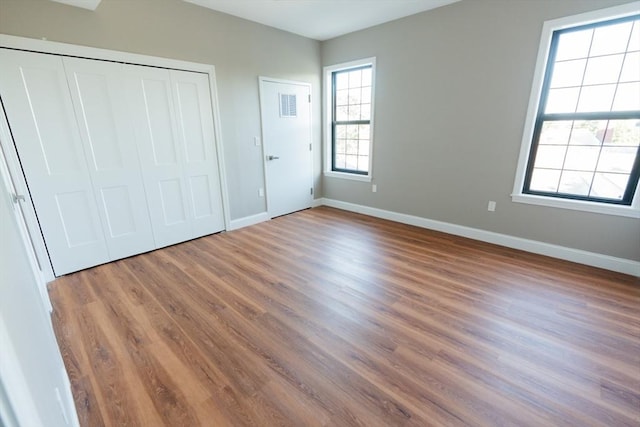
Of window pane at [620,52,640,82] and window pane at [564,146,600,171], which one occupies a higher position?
window pane at [620,52,640,82]

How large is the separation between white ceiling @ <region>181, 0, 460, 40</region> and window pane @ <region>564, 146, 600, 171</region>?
84.0 inches

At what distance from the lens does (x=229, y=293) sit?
244 cm

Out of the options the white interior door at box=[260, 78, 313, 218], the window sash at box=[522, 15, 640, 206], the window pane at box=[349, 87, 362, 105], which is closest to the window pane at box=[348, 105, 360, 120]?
the window pane at box=[349, 87, 362, 105]

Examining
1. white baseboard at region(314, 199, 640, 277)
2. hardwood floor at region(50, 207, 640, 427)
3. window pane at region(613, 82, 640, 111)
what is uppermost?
→ window pane at region(613, 82, 640, 111)

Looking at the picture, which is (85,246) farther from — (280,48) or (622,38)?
(622,38)

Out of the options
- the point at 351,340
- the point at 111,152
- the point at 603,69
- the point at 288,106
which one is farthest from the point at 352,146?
the point at 351,340

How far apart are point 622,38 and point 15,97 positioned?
528 centimetres

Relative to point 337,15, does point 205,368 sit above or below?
below

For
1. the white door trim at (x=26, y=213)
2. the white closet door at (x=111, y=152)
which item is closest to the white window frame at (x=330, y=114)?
the white closet door at (x=111, y=152)

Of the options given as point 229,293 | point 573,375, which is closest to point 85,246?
point 229,293

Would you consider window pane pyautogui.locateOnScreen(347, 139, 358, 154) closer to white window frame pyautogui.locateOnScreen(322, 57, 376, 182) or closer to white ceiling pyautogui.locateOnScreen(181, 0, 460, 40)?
white window frame pyautogui.locateOnScreen(322, 57, 376, 182)

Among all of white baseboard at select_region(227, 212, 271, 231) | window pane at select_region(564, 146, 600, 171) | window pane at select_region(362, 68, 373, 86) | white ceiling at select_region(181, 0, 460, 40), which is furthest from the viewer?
window pane at select_region(362, 68, 373, 86)

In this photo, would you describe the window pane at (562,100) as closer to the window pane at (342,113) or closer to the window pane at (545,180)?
the window pane at (545,180)

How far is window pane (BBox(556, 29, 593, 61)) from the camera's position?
105 inches
